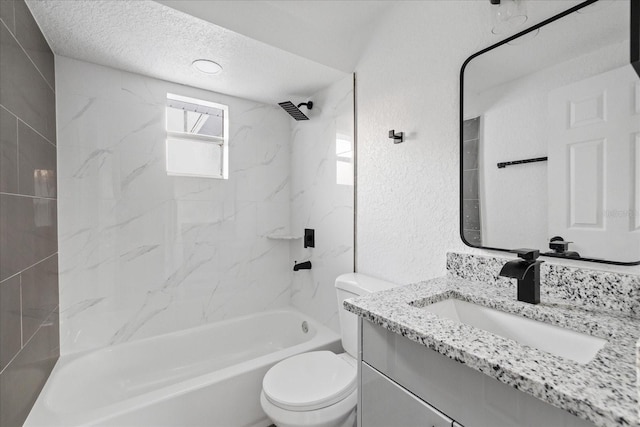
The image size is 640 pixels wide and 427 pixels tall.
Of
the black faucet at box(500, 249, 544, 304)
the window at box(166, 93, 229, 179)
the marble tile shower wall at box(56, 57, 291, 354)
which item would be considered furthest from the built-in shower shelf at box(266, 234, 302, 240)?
the black faucet at box(500, 249, 544, 304)

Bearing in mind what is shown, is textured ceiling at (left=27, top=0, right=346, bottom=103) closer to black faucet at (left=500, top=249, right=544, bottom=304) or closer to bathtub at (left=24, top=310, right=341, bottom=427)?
black faucet at (left=500, top=249, right=544, bottom=304)

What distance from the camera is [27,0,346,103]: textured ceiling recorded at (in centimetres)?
136

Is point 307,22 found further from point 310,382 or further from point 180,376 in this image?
point 180,376

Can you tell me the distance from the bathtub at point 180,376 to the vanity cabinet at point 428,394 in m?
0.87

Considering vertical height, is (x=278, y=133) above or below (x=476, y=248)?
above

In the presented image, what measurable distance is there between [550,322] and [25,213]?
2031 millimetres

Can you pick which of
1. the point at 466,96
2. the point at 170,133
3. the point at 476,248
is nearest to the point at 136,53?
the point at 170,133

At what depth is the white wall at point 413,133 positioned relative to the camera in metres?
1.38

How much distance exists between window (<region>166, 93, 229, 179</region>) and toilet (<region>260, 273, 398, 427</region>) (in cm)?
139

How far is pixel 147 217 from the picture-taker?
6.63 ft

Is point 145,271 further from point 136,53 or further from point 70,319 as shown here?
point 136,53

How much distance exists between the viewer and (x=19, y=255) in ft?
3.97

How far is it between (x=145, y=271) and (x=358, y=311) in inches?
67.1

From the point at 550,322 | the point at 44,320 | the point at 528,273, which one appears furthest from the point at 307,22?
the point at 44,320
